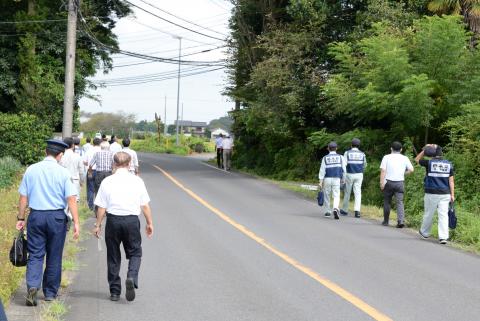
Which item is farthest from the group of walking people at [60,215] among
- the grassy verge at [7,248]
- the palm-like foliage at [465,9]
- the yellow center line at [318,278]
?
the palm-like foliage at [465,9]

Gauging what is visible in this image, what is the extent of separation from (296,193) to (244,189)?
1.93 meters

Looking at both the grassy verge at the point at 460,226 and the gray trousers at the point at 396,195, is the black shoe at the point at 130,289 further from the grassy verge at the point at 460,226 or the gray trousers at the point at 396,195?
the gray trousers at the point at 396,195

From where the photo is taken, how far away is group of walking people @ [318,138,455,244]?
11883mm

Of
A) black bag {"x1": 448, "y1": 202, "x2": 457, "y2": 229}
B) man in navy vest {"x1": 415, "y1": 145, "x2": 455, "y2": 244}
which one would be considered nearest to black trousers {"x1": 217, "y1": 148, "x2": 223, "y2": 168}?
man in navy vest {"x1": 415, "y1": 145, "x2": 455, "y2": 244}

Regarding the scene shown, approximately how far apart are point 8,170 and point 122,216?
17.8 metres

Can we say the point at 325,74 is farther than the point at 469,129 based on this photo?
Yes

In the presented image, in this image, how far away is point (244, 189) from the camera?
858 inches

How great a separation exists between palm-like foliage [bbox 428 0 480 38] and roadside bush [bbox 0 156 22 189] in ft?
53.8

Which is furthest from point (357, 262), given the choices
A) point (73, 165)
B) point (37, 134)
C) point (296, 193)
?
point (37, 134)

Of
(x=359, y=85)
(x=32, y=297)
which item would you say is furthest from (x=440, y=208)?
(x=359, y=85)

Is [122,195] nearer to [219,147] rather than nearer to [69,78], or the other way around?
[69,78]

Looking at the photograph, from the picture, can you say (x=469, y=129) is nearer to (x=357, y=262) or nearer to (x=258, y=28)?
(x=357, y=262)

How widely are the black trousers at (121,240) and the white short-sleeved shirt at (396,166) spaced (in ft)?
27.3

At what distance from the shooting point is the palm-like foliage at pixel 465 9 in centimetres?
2145
